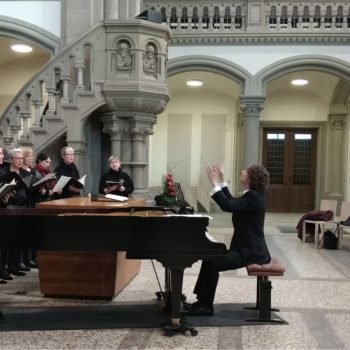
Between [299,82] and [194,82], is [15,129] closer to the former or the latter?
[194,82]

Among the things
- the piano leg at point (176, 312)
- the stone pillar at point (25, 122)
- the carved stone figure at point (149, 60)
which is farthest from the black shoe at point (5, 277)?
the carved stone figure at point (149, 60)

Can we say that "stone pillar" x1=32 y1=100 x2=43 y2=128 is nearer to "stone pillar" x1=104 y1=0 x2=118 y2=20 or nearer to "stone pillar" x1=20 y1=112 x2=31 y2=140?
"stone pillar" x1=20 y1=112 x2=31 y2=140

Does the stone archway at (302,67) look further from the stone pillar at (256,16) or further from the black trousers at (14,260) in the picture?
the black trousers at (14,260)

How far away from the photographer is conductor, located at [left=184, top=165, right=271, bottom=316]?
13.8ft

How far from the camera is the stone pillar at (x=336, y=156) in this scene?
46.2ft

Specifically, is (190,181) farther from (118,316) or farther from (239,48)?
(118,316)

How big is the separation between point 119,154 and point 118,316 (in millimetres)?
3835

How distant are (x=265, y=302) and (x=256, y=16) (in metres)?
8.22

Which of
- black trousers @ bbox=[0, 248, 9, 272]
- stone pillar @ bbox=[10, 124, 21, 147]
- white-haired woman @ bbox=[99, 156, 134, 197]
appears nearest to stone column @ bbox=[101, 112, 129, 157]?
white-haired woman @ bbox=[99, 156, 134, 197]

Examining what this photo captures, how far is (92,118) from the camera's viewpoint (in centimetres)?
803

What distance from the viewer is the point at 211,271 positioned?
4.36 metres

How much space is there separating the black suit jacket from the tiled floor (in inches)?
24.2

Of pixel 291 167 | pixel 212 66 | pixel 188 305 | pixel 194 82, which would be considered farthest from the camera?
pixel 291 167

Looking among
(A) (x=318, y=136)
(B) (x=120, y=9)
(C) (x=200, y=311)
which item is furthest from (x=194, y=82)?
(C) (x=200, y=311)
